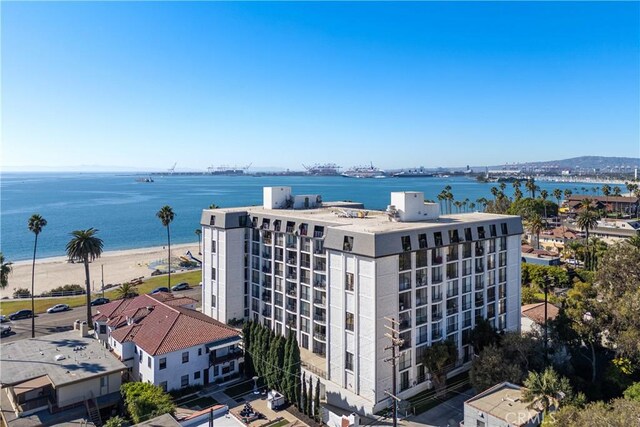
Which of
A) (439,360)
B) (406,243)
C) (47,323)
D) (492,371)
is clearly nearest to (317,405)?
(439,360)

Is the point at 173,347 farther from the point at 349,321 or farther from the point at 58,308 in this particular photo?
the point at 58,308

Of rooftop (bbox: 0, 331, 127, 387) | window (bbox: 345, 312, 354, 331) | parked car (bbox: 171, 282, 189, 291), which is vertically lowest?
parked car (bbox: 171, 282, 189, 291)

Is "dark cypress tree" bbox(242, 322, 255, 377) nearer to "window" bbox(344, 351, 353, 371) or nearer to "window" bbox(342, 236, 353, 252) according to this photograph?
"window" bbox(344, 351, 353, 371)

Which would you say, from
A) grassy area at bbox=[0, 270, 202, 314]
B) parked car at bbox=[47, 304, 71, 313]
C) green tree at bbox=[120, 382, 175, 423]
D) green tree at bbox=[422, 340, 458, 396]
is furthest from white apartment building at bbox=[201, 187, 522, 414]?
grassy area at bbox=[0, 270, 202, 314]

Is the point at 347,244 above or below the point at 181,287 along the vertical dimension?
above

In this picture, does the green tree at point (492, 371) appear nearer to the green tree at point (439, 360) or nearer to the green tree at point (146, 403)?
the green tree at point (439, 360)

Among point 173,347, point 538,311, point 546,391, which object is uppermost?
point 546,391

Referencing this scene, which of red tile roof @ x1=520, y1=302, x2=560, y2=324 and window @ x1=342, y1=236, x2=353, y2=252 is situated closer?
window @ x1=342, y1=236, x2=353, y2=252

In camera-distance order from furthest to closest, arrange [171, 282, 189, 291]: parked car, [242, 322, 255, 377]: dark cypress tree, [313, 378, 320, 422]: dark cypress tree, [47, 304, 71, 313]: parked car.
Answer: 1. [171, 282, 189, 291]: parked car
2. [47, 304, 71, 313]: parked car
3. [242, 322, 255, 377]: dark cypress tree
4. [313, 378, 320, 422]: dark cypress tree
